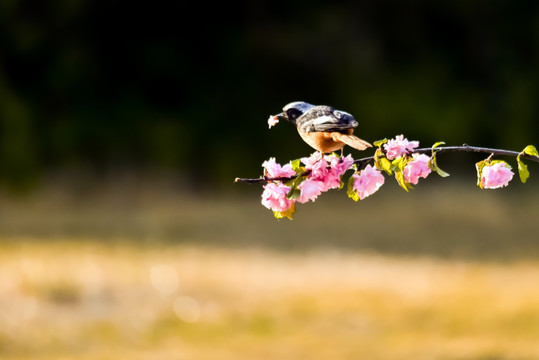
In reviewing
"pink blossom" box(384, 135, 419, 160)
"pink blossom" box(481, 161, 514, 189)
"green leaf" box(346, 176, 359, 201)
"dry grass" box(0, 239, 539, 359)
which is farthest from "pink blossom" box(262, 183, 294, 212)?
"dry grass" box(0, 239, 539, 359)

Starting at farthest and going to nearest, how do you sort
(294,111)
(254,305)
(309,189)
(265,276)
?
(265,276), (254,305), (294,111), (309,189)

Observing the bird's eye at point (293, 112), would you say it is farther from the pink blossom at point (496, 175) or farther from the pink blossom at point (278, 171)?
the pink blossom at point (496, 175)

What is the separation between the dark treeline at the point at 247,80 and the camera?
31.4ft

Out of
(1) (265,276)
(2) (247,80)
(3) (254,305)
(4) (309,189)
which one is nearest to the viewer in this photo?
(4) (309,189)

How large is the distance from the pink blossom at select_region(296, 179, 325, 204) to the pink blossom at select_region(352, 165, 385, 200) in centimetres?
9

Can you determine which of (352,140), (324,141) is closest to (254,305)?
(324,141)

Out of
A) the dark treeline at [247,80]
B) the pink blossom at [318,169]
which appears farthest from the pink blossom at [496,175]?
the dark treeline at [247,80]

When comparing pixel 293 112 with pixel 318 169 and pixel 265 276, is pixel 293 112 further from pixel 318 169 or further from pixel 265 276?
pixel 265 276

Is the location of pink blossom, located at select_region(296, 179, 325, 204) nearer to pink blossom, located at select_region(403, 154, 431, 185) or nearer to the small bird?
the small bird

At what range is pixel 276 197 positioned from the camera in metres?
2.05

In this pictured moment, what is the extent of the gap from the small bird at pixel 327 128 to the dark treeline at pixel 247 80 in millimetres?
7465

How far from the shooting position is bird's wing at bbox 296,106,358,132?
207 cm

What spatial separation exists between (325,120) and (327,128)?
2 cm

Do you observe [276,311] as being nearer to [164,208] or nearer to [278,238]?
[278,238]
